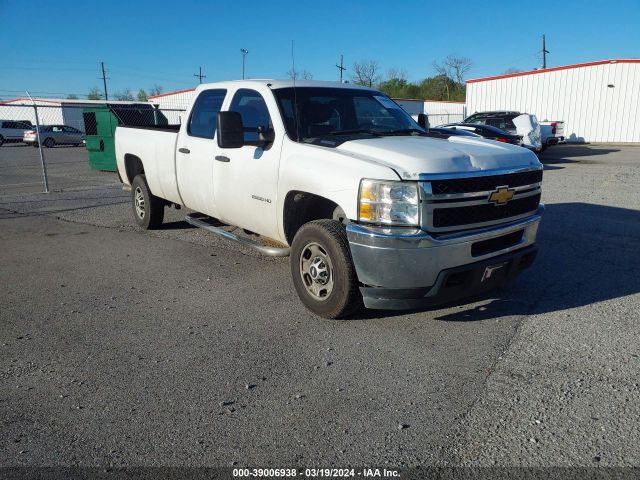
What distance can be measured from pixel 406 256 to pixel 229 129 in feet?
6.53

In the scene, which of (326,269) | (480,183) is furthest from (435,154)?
(326,269)

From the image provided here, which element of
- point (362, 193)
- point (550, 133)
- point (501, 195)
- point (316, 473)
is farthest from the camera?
point (550, 133)

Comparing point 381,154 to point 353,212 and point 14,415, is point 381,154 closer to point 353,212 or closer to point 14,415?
point 353,212

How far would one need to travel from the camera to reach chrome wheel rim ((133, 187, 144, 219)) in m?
7.72

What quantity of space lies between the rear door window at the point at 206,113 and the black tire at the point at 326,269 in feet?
6.81

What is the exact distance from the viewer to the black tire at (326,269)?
3998mm

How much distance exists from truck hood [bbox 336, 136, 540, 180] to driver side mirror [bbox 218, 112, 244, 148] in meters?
0.95

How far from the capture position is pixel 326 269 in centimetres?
425

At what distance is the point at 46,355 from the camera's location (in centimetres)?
377

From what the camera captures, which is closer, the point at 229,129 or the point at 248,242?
the point at 229,129

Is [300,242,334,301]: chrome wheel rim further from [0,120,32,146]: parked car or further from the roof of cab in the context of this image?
[0,120,32,146]: parked car

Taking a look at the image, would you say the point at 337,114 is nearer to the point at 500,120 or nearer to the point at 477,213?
the point at 477,213

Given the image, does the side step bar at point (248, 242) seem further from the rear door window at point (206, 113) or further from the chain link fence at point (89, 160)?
the chain link fence at point (89, 160)

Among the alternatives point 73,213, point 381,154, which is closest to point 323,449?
point 381,154
